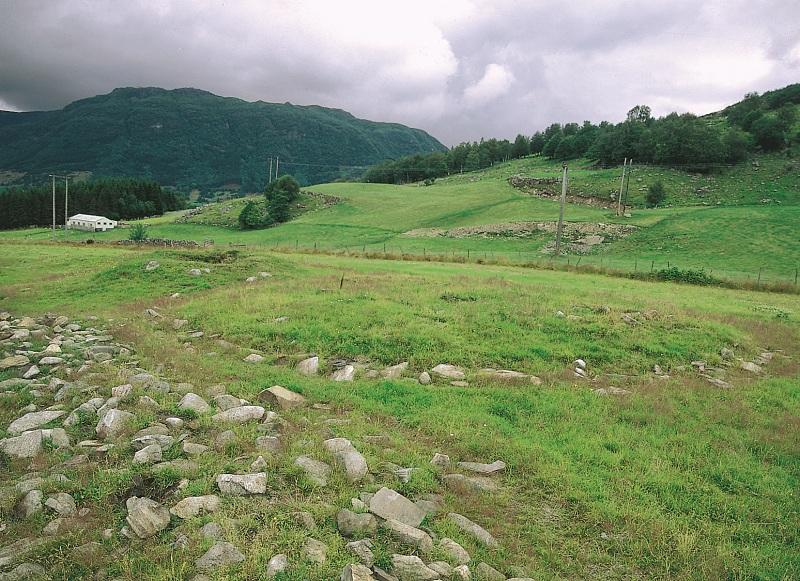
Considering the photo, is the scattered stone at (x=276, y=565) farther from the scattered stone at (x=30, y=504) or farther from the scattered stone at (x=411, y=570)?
the scattered stone at (x=30, y=504)

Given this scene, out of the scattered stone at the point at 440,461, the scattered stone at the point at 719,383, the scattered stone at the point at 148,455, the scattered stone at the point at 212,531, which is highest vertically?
the scattered stone at the point at 148,455

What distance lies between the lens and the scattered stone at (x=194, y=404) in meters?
8.62

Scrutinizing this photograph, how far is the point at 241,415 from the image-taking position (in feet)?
27.7

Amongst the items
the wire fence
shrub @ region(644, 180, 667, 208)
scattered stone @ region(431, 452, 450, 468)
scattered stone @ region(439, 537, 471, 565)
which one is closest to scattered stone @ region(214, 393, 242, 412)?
scattered stone @ region(431, 452, 450, 468)

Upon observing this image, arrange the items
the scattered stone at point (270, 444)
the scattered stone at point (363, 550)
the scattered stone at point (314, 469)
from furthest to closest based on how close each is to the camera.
Result: 1. the scattered stone at point (270, 444)
2. the scattered stone at point (314, 469)
3. the scattered stone at point (363, 550)

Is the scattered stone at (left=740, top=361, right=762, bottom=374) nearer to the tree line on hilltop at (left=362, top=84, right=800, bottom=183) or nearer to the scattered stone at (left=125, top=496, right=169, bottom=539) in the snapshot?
the scattered stone at (left=125, top=496, right=169, bottom=539)

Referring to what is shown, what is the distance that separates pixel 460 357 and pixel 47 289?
20.4 m

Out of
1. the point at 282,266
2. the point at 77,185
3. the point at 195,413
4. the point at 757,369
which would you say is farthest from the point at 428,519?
the point at 77,185

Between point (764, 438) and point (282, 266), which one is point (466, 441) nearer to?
point (764, 438)

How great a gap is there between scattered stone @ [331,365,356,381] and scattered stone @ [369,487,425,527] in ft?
16.9

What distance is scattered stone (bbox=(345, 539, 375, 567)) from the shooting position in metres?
5.11

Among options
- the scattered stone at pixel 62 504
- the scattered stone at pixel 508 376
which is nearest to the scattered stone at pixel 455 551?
the scattered stone at pixel 62 504

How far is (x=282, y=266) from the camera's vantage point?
2631 centimetres

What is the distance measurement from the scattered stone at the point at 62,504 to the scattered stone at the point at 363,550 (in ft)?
11.4
